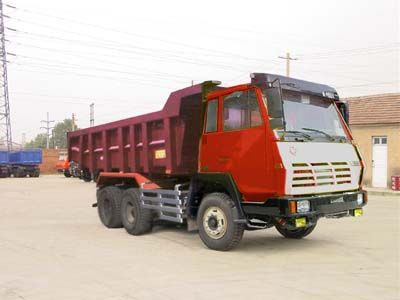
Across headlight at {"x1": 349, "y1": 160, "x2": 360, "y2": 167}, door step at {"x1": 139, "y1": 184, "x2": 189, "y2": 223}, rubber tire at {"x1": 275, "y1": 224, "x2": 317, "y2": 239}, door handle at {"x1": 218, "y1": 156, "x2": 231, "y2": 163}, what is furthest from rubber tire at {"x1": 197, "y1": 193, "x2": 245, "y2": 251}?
headlight at {"x1": 349, "y1": 160, "x2": 360, "y2": 167}

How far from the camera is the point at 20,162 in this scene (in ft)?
151

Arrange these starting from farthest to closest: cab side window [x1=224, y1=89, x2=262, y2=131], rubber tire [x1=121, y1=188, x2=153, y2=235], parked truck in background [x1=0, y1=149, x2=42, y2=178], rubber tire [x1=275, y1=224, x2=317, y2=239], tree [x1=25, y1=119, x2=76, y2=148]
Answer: tree [x1=25, y1=119, x2=76, y2=148] → parked truck in background [x1=0, y1=149, x2=42, y2=178] → rubber tire [x1=121, y1=188, x2=153, y2=235] → rubber tire [x1=275, y1=224, x2=317, y2=239] → cab side window [x1=224, y1=89, x2=262, y2=131]

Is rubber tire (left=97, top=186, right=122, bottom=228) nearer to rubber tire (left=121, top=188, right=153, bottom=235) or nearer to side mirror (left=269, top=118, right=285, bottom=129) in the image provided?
rubber tire (left=121, top=188, right=153, bottom=235)

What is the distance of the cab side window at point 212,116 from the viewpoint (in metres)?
8.62

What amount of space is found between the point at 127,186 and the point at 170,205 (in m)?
2.09

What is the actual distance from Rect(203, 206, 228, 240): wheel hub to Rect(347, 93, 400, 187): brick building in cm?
1743

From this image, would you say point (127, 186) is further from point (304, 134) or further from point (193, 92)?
point (304, 134)

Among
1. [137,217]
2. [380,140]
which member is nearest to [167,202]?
[137,217]

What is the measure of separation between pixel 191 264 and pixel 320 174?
239 cm

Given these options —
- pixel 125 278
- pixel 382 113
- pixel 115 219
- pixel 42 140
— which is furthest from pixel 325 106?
pixel 42 140

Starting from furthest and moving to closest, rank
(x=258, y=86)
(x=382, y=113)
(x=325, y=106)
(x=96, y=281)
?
(x=382, y=113) < (x=325, y=106) < (x=258, y=86) < (x=96, y=281)

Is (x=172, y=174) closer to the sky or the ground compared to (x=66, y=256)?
closer to the sky

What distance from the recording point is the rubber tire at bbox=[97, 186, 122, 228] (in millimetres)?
11164

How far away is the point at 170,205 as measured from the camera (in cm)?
958
